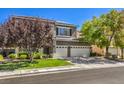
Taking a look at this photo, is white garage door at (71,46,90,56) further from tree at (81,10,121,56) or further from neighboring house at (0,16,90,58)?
tree at (81,10,121,56)

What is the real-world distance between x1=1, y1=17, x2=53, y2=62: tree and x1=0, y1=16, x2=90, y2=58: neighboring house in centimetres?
1194

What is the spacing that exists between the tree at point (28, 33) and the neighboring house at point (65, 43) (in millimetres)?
11944

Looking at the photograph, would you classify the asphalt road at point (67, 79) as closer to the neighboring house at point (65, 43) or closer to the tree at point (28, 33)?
the tree at point (28, 33)

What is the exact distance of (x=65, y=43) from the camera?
4009cm

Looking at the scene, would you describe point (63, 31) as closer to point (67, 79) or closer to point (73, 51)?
point (73, 51)

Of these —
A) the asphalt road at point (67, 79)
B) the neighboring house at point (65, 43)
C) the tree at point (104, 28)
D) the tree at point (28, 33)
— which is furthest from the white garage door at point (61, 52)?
the asphalt road at point (67, 79)

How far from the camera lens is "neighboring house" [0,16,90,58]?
38562mm

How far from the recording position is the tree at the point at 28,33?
79.9 ft

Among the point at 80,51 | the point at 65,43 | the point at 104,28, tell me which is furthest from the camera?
the point at 80,51

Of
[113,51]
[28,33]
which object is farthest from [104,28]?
[113,51]

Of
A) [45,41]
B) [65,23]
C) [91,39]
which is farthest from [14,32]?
[65,23]

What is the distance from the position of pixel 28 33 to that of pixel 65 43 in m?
16.0

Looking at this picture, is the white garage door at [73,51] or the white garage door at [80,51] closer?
the white garage door at [73,51]

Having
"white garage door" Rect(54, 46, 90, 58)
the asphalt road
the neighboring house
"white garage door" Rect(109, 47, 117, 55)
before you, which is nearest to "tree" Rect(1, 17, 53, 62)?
the asphalt road
